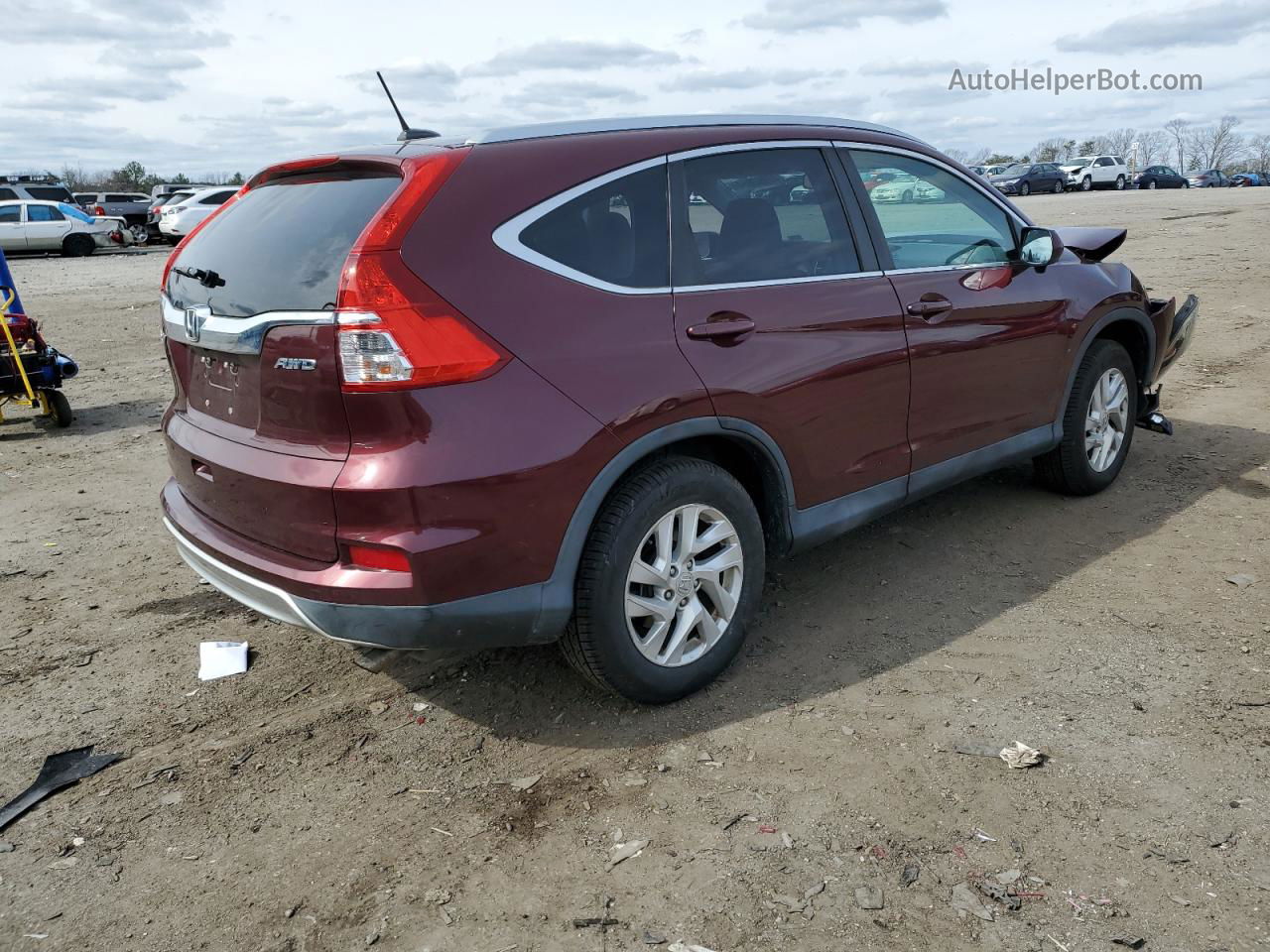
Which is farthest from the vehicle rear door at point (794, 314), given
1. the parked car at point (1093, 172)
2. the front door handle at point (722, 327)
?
the parked car at point (1093, 172)

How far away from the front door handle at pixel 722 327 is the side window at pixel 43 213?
2846 centimetres

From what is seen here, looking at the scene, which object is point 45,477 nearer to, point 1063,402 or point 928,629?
point 928,629

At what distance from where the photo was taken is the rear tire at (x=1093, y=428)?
16.5ft

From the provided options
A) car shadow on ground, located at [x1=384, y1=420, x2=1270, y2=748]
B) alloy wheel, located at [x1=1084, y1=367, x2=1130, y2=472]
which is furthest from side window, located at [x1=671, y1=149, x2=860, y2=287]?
alloy wheel, located at [x1=1084, y1=367, x2=1130, y2=472]

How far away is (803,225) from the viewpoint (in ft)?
12.3

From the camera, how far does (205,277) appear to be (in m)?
3.27

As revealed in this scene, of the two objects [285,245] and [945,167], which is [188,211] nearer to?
[945,167]

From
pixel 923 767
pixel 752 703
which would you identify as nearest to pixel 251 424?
pixel 752 703

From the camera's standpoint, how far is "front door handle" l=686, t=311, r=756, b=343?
3.26m

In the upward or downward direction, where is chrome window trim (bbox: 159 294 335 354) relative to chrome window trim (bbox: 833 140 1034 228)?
downward

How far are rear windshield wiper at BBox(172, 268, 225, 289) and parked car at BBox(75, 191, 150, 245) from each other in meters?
31.7

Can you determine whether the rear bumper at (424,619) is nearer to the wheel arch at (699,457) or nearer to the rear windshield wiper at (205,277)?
the wheel arch at (699,457)

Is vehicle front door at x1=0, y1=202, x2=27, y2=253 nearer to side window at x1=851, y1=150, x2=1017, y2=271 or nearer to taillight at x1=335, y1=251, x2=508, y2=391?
side window at x1=851, y1=150, x2=1017, y2=271

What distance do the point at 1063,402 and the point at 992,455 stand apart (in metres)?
0.67
